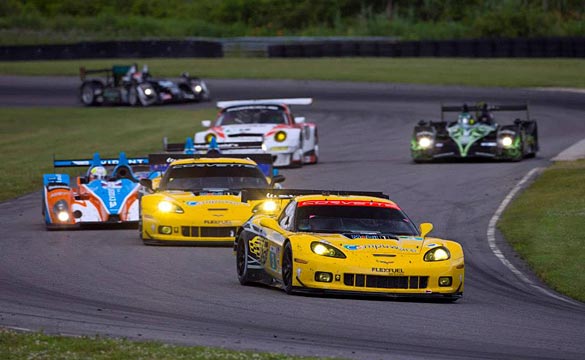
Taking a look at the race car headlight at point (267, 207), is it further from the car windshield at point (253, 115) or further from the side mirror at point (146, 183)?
the car windshield at point (253, 115)

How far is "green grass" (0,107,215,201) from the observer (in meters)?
27.7

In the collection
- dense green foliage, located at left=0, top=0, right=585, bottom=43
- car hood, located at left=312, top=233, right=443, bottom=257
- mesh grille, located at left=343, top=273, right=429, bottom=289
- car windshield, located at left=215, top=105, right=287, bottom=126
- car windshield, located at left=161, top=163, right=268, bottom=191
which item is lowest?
dense green foliage, located at left=0, top=0, right=585, bottom=43

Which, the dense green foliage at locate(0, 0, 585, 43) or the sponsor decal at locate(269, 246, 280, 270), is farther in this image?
the dense green foliage at locate(0, 0, 585, 43)

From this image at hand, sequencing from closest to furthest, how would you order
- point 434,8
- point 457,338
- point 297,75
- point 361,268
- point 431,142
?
point 457,338 < point 361,268 < point 431,142 < point 297,75 < point 434,8

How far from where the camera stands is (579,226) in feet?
56.9

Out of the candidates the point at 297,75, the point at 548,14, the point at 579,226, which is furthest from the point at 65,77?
the point at 579,226

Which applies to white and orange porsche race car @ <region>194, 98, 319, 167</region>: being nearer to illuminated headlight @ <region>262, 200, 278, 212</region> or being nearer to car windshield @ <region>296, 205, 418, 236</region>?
illuminated headlight @ <region>262, 200, 278, 212</region>

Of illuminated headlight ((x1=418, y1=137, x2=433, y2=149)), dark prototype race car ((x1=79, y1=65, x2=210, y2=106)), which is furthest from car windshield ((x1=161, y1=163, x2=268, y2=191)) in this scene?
dark prototype race car ((x1=79, y1=65, x2=210, y2=106))

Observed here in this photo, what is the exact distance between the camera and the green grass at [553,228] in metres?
13.8

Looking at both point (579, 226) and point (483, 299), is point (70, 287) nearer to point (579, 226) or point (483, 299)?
point (483, 299)

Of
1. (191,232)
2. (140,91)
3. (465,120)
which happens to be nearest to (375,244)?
(191,232)

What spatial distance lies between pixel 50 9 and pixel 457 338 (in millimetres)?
79129

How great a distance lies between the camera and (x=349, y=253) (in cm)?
1139

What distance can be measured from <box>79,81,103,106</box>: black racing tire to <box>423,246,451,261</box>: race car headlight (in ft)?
114
